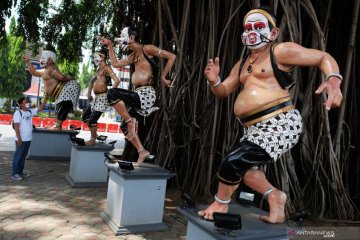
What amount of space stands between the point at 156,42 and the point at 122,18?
1090mm

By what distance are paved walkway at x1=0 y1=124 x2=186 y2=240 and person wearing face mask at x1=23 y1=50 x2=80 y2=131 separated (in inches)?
52.6

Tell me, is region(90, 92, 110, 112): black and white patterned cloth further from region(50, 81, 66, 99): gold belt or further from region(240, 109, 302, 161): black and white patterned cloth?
region(240, 109, 302, 161): black and white patterned cloth

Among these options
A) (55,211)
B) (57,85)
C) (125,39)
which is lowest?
(55,211)

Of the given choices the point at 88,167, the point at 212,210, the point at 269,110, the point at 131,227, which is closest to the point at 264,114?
the point at 269,110

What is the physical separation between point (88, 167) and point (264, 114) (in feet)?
9.47

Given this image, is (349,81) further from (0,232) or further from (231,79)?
(0,232)

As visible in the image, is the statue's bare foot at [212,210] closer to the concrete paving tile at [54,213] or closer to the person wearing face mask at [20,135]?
the concrete paving tile at [54,213]

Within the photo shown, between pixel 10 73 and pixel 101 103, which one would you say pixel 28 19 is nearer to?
pixel 101 103

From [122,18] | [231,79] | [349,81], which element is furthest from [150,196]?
[122,18]

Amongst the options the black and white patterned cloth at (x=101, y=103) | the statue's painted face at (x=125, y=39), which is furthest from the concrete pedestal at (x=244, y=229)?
the black and white patterned cloth at (x=101, y=103)

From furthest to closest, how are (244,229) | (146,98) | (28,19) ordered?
1. (28,19)
2. (146,98)
3. (244,229)

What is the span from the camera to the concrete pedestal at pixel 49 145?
215 inches

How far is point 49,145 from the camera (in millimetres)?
5586

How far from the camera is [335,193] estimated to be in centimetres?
341
